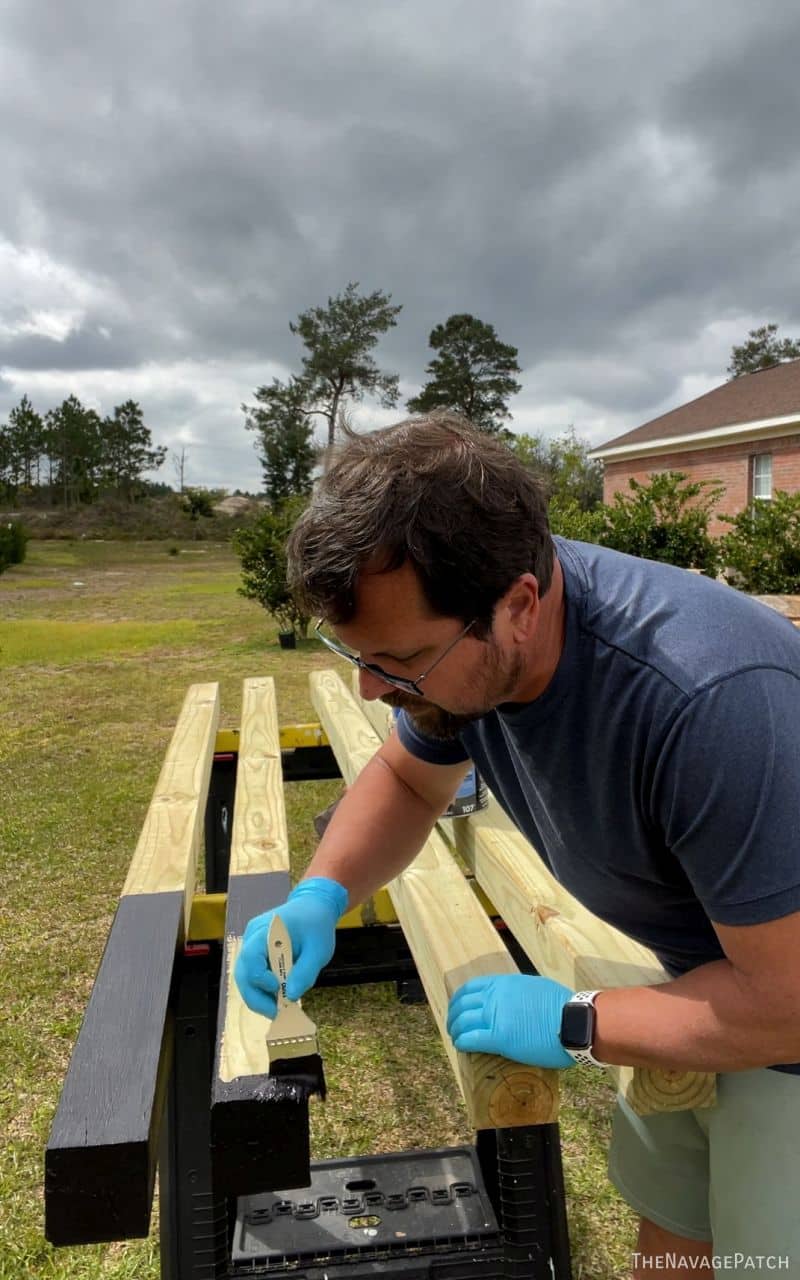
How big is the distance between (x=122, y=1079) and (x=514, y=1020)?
1.84 ft

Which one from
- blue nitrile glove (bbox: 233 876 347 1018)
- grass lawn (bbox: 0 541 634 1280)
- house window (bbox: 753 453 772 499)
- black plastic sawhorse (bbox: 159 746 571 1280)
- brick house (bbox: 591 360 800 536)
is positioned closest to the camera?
blue nitrile glove (bbox: 233 876 347 1018)

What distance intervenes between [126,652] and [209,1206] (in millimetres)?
11039

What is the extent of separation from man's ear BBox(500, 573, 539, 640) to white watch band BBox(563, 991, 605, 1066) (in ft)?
1.71

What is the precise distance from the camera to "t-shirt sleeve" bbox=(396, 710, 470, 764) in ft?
5.74

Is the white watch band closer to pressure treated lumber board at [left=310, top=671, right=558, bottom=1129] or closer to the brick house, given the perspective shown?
pressure treated lumber board at [left=310, top=671, right=558, bottom=1129]

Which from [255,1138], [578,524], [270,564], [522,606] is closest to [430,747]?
[522,606]

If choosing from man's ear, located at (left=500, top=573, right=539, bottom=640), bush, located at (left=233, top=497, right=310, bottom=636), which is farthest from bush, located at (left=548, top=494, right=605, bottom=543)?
man's ear, located at (left=500, top=573, right=539, bottom=640)

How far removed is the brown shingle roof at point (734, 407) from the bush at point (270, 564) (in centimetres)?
1354

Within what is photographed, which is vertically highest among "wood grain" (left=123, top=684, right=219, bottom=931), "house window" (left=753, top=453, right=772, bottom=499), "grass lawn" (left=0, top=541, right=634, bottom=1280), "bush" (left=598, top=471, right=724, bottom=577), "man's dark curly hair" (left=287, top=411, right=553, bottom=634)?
"house window" (left=753, top=453, right=772, bottom=499)

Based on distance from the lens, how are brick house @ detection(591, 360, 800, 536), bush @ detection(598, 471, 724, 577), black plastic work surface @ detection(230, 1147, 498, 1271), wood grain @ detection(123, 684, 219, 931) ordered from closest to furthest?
wood grain @ detection(123, 684, 219, 931) < black plastic work surface @ detection(230, 1147, 498, 1271) < bush @ detection(598, 471, 724, 577) < brick house @ detection(591, 360, 800, 536)

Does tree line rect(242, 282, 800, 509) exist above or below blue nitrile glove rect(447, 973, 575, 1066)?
above

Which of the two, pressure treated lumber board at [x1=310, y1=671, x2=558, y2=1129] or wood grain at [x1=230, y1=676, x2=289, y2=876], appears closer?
pressure treated lumber board at [x1=310, y1=671, x2=558, y2=1129]

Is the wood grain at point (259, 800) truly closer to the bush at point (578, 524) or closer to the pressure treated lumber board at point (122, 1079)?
the pressure treated lumber board at point (122, 1079)

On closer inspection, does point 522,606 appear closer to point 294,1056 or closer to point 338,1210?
point 294,1056
